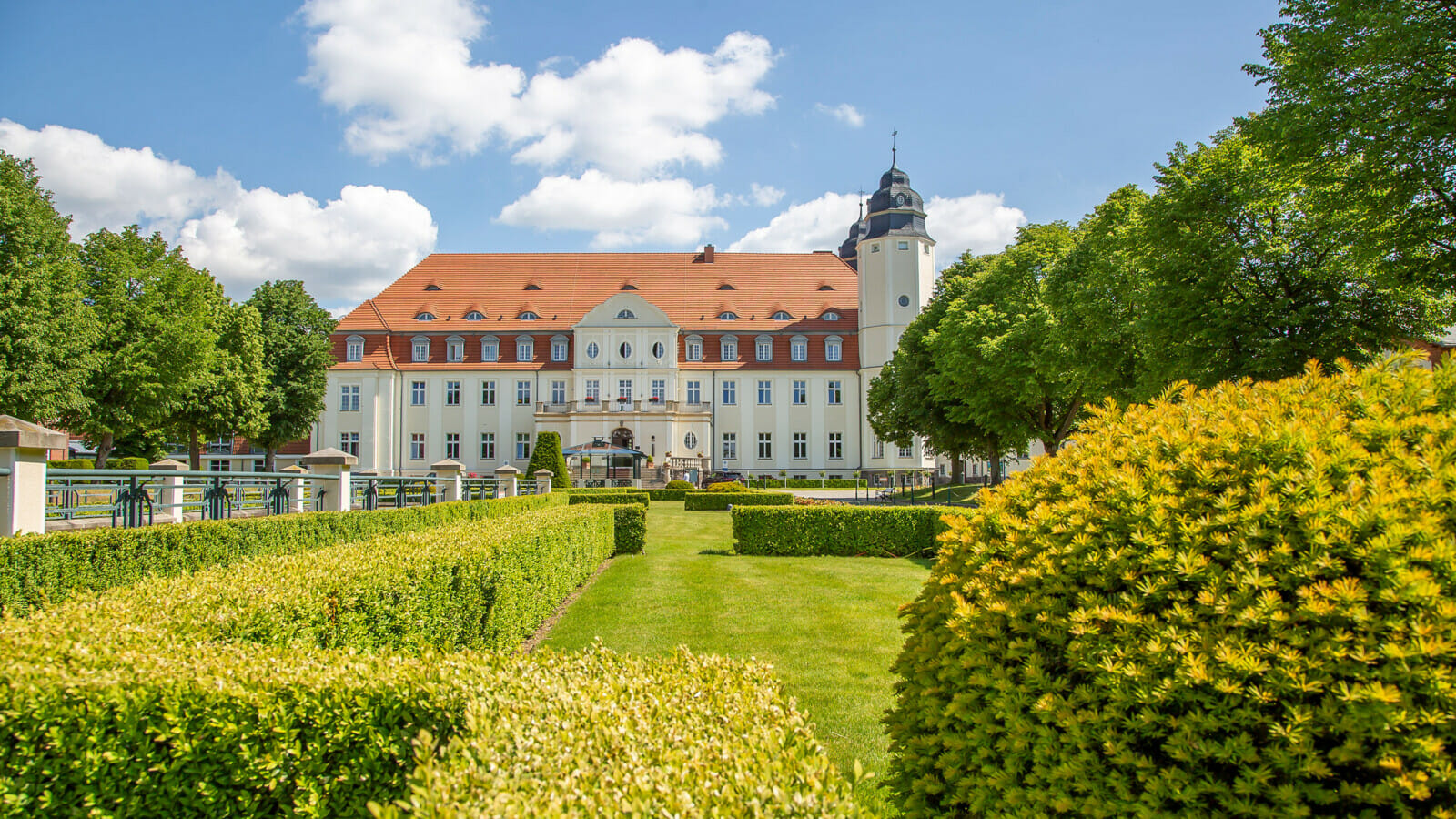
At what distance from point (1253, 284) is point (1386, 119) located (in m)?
4.62

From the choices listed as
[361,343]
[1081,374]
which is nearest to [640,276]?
[361,343]

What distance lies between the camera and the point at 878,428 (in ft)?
147

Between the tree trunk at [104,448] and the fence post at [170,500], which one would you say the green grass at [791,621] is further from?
the tree trunk at [104,448]

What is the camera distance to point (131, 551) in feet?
28.2

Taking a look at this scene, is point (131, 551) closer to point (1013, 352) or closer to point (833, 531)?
point (833, 531)

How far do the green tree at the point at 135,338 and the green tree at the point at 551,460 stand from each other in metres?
15.5

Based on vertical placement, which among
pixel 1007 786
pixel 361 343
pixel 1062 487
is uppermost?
pixel 361 343

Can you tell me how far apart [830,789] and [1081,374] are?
23321 millimetres

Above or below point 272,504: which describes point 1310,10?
above

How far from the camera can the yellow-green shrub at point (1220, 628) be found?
6.91 feet

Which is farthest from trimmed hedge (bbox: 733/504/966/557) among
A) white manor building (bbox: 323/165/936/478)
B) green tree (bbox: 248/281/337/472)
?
green tree (bbox: 248/281/337/472)

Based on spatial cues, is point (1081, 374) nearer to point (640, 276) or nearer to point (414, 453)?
point (640, 276)

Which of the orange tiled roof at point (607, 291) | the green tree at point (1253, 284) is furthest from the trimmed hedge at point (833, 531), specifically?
the orange tiled roof at point (607, 291)

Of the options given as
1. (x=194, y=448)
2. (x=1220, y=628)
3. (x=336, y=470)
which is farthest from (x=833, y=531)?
(x=194, y=448)
